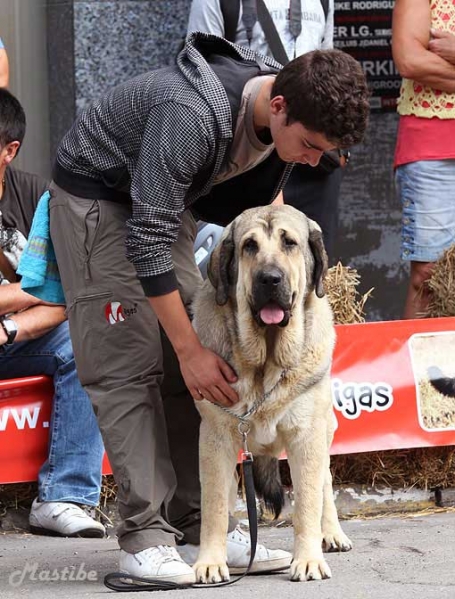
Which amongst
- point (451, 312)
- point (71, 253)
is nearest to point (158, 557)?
point (71, 253)

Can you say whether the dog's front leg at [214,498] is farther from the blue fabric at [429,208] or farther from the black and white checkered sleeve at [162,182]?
the blue fabric at [429,208]

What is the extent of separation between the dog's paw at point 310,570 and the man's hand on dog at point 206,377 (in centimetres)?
56

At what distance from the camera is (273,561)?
4.05m

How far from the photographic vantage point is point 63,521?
4793 mm

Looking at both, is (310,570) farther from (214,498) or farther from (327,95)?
(327,95)

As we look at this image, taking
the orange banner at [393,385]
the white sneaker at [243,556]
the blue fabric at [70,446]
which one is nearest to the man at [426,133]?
the orange banner at [393,385]

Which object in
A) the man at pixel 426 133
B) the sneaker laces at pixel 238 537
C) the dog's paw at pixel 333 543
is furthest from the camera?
the man at pixel 426 133

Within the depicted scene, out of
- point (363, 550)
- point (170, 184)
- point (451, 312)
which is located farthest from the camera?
point (451, 312)

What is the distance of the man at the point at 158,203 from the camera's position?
360cm

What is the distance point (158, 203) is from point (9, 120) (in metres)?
1.78

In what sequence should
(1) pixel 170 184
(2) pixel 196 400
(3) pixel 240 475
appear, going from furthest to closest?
(3) pixel 240 475 < (2) pixel 196 400 < (1) pixel 170 184

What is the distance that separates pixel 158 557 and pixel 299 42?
3022 mm

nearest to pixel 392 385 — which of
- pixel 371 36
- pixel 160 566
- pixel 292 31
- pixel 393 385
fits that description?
pixel 393 385

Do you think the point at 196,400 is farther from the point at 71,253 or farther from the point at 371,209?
the point at 371,209
